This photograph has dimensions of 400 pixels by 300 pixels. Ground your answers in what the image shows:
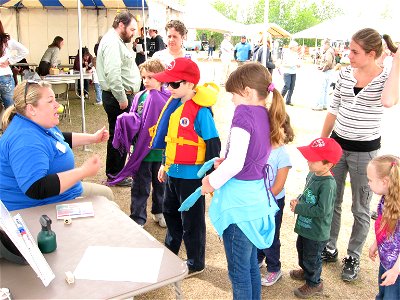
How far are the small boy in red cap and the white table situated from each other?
1.16m

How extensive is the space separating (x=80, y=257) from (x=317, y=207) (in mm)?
1483

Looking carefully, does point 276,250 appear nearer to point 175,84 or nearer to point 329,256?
point 329,256

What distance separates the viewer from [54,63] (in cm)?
947

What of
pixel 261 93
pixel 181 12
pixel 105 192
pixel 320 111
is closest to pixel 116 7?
pixel 181 12

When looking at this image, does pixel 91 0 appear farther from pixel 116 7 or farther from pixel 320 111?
pixel 320 111

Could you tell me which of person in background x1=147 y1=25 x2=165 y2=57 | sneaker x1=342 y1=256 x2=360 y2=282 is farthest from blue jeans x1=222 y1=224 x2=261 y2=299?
person in background x1=147 y1=25 x2=165 y2=57

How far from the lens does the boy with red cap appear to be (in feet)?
7.87

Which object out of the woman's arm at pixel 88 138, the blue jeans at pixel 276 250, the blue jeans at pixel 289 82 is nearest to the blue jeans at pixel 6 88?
the woman's arm at pixel 88 138

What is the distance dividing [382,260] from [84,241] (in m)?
1.57

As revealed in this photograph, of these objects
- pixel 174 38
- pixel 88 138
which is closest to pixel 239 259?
pixel 88 138

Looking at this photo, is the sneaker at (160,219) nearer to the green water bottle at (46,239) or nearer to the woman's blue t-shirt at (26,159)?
the woman's blue t-shirt at (26,159)

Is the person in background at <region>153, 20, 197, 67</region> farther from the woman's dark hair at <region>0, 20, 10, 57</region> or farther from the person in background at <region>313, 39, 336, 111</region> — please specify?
the person in background at <region>313, 39, 336, 111</region>

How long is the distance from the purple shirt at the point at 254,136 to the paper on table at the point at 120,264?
1.93 feet

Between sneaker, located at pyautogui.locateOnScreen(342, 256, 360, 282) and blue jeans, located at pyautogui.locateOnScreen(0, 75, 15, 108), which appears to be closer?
sneaker, located at pyautogui.locateOnScreen(342, 256, 360, 282)
